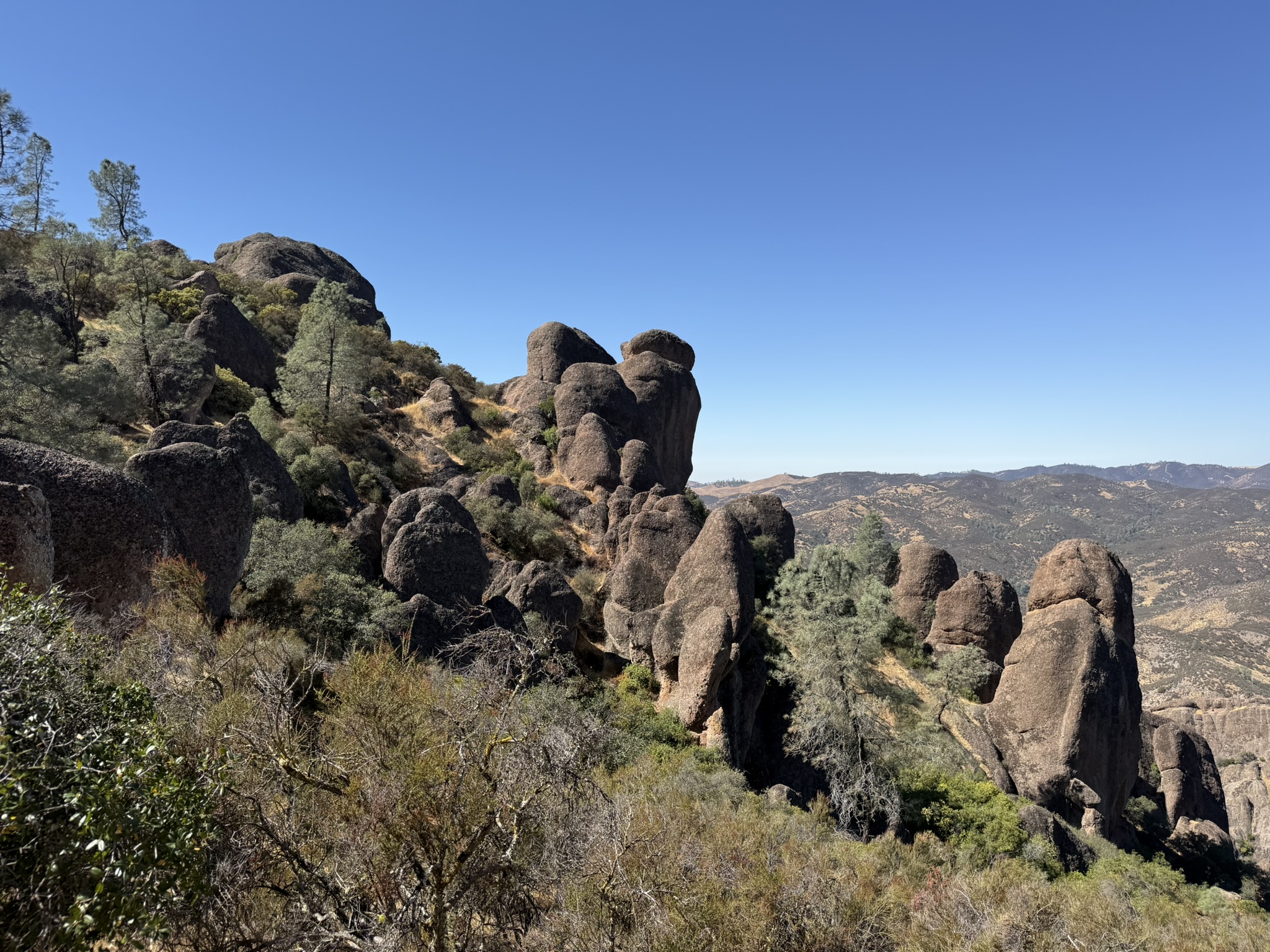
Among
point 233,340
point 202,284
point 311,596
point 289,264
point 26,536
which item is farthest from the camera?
point 289,264

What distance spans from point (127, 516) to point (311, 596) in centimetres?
467

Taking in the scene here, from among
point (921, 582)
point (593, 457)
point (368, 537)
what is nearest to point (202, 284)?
point (593, 457)

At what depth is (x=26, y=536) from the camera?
7.88 metres

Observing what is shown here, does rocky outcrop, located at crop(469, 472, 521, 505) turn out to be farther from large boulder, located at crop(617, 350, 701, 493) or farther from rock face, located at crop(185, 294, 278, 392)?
rock face, located at crop(185, 294, 278, 392)

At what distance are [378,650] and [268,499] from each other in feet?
37.0

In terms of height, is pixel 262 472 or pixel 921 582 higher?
pixel 262 472

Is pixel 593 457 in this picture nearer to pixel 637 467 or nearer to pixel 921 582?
pixel 637 467

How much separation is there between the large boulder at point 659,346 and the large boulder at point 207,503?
30.1 meters

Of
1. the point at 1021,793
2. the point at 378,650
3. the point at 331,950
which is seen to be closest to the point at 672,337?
the point at 1021,793

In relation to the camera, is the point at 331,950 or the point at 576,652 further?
the point at 576,652

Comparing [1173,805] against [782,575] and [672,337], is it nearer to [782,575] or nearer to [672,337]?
[782,575]

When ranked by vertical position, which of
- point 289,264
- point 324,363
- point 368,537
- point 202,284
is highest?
point 289,264

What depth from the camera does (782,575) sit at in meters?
25.1

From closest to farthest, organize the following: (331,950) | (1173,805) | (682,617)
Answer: (331,950)
(682,617)
(1173,805)
